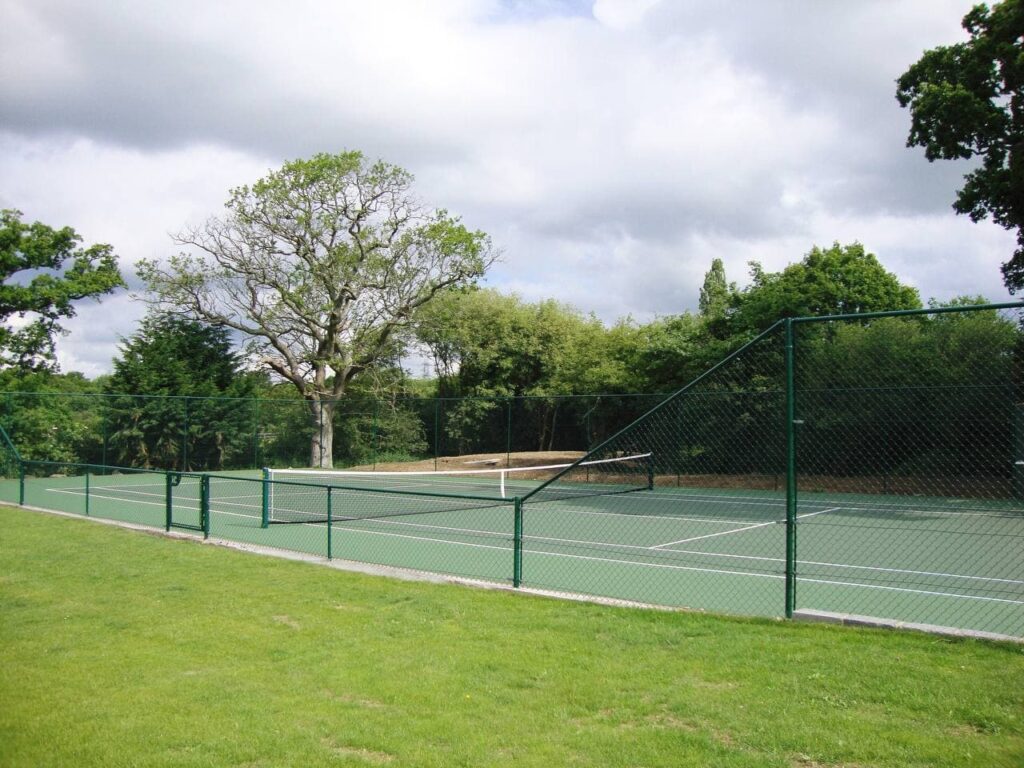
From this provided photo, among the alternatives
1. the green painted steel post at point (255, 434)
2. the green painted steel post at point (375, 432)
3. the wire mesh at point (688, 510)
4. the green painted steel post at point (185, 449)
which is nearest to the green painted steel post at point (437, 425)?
the green painted steel post at point (375, 432)

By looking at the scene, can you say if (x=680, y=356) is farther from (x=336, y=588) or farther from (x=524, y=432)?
(x=336, y=588)

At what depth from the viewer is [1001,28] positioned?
19.9 metres

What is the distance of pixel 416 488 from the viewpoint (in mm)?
23875

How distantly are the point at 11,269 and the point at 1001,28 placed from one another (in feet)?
119

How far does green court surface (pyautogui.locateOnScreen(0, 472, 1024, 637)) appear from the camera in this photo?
8648 millimetres

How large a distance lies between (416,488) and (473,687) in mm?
18853

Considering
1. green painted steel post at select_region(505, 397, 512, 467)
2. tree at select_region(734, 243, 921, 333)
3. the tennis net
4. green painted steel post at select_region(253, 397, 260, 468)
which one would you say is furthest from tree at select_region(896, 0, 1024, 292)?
green painted steel post at select_region(253, 397, 260, 468)

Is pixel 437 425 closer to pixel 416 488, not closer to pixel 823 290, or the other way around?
pixel 416 488

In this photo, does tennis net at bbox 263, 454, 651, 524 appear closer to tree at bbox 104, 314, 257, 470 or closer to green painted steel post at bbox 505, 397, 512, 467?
green painted steel post at bbox 505, 397, 512, 467

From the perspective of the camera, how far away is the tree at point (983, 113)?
19859 mm

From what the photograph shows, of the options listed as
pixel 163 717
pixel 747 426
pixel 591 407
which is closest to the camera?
pixel 163 717

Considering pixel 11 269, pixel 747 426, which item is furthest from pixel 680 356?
pixel 11 269

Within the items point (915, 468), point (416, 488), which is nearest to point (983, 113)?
point (915, 468)

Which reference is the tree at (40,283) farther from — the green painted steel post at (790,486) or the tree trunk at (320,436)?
the green painted steel post at (790,486)
